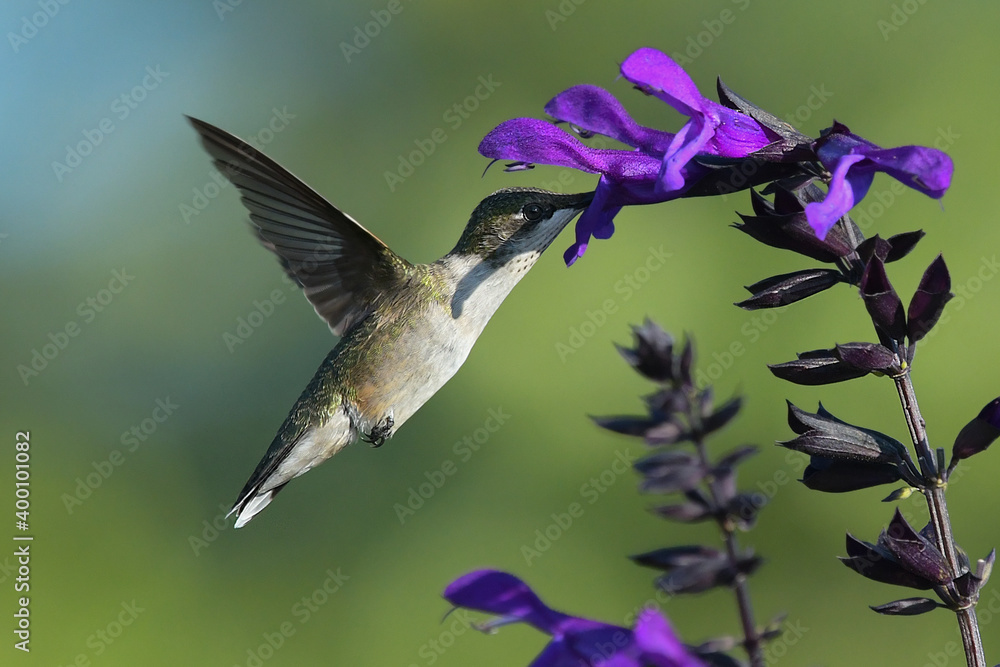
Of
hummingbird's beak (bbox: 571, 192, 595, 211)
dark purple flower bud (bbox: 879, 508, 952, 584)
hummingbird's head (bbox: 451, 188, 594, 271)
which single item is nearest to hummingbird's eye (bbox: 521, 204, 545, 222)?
hummingbird's head (bbox: 451, 188, 594, 271)

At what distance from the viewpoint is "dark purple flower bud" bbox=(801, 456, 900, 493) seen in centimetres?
119

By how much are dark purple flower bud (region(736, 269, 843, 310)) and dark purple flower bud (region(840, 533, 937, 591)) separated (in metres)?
0.29

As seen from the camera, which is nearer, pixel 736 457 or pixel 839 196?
pixel 736 457

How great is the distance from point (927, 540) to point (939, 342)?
7.73 feet

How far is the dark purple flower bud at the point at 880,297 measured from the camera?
A: 1135mm

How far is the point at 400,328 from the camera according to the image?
2.26m

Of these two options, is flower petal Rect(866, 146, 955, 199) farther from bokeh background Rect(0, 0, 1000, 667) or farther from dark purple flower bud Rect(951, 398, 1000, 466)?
bokeh background Rect(0, 0, 1000, 667)

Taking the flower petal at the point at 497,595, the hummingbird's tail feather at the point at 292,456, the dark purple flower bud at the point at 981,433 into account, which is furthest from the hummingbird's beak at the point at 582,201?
the flower petal at the point at 497,595

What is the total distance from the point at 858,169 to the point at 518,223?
1.08 metres

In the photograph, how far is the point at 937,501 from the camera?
1149mm

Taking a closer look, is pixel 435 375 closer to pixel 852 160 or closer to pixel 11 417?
pixel 852 160

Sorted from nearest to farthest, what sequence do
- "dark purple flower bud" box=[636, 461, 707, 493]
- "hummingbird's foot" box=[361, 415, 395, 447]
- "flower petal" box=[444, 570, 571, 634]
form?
"dark purple flower bud" box=[636, 461, 707, 493] → "flower petal" box=[444, 570, 571, 634] → "hummingbird's foot" box=[361, 415, 395, 447]

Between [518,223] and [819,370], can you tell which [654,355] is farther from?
[518,223]

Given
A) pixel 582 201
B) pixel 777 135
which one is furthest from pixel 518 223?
pixel 777 135
